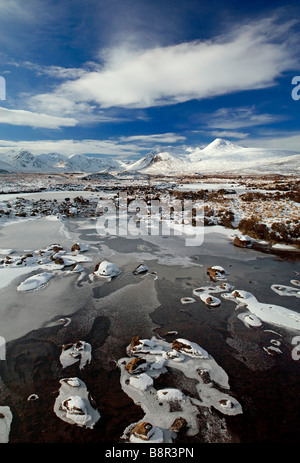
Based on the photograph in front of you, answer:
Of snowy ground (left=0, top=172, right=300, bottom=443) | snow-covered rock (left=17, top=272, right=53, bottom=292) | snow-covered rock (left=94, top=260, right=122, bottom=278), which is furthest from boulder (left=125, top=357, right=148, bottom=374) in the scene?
snow-covered rock (left=17, top=272, right=53, bottom=292)

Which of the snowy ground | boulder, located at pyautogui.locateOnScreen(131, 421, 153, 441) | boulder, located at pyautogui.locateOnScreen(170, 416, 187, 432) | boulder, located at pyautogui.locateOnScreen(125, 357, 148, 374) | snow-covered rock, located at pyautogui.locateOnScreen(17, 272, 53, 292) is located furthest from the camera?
snow-covered rock, located at pyautogui.locateOnScreen(17, 272, 53, 292)

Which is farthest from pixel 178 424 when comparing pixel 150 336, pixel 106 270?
pixel 106 270

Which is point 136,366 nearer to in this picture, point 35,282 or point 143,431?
point 143,431

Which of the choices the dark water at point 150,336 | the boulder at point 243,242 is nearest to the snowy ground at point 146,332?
the dark water at point 150,336

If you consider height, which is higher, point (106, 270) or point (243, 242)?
point (243, 242)

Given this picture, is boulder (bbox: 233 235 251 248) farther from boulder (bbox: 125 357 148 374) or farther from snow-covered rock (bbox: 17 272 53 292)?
boulder (bbox: 125 357 148 374)

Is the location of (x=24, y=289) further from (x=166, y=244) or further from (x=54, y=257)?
(x=166, y=244)

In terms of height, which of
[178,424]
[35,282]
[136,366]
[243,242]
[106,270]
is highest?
[243,242]

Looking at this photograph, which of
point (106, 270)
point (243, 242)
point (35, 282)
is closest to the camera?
point (35, 282)
